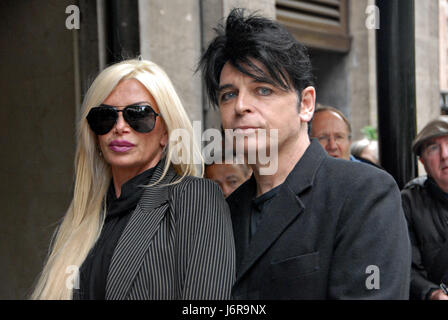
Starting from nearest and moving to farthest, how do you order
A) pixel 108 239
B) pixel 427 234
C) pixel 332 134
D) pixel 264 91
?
pixel 264 91 < pixel 108 239 < pixel 427 234 < pixel 332 134

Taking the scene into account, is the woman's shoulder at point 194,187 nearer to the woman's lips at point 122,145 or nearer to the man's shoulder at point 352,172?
the woman's lips at point 122,145

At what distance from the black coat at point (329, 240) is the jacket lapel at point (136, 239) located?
1.12ft

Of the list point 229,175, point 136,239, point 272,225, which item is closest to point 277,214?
point 272,225

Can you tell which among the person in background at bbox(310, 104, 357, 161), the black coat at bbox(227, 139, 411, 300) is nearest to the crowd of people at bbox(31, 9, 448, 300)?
the black coat at bbox(227, 139, 411, 300)

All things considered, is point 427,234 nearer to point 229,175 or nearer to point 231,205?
point 229,175

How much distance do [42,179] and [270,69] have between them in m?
3.42

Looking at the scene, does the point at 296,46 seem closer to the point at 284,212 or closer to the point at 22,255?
the point at 284,212

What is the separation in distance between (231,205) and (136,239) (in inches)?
17.3

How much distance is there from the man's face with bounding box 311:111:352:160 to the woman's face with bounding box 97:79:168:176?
2.22 meters

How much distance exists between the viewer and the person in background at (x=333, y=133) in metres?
4.01

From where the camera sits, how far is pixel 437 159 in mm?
3018

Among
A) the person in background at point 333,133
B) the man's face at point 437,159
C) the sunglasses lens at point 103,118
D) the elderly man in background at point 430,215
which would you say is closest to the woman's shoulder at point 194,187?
the sunglasses lens at point 103,118

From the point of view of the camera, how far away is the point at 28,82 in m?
4.63
